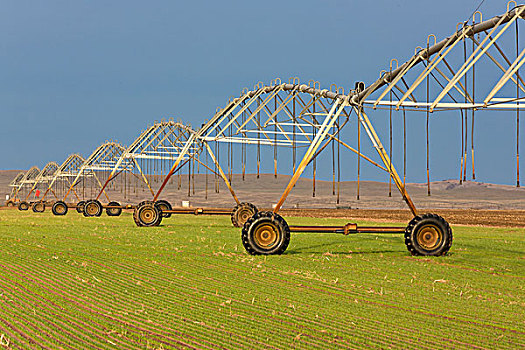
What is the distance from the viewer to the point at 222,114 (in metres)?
28.2

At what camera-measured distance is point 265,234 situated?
50.9 feet

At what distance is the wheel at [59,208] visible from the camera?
145ft

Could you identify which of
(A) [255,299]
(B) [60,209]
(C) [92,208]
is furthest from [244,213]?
(B) [60,209]

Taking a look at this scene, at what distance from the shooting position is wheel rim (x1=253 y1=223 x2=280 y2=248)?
50.5ft

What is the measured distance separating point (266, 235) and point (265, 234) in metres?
0.04

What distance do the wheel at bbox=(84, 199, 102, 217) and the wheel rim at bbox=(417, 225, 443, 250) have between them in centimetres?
2801

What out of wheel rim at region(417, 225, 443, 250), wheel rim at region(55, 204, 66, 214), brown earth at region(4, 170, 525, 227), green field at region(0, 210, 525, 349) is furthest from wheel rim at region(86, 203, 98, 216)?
brown earth at region(4, 170, 525, 227)

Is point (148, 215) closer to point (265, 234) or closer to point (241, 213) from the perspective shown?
point (241, 213)

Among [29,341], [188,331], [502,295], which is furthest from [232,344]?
[502,295]

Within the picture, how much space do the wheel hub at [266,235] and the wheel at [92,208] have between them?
2640 cm

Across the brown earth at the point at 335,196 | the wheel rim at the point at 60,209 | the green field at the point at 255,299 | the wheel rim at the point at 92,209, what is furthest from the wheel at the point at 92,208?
the brown earth at the point at 335,196

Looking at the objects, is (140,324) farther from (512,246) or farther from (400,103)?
(512,246)

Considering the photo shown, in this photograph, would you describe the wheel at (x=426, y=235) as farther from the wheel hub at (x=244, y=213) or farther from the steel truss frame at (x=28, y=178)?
the steel truss frame at (x=28, y=178)

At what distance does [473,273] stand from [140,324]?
7990 millimetres
